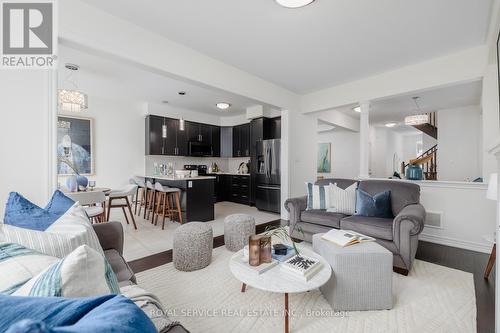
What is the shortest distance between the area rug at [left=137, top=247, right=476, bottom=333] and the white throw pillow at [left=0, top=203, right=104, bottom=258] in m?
0.97

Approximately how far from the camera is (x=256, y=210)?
562 cm

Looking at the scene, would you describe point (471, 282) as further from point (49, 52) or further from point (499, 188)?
point (49, 52)

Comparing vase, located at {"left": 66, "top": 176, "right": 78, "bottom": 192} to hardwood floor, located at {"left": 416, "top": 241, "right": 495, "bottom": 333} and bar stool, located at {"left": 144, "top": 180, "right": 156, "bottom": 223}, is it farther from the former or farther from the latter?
hardwood floor, located at {"left": 416, "top": 241, "right": 495, "bottom": 333}

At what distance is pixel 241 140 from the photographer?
675 cm

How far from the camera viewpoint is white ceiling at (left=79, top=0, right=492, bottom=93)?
7.30 feet

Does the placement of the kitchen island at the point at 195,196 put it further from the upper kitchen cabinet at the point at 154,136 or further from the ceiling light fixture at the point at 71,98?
the ceiling light fixture at the point at 71,98

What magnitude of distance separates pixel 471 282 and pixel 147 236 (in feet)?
13.1

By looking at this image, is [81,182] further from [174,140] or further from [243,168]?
[243,168]

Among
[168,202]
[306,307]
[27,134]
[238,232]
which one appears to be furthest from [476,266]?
[27,134]

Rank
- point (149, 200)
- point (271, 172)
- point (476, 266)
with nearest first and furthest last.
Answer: point (476, 266) → point (149, 200) → point (271, 172)

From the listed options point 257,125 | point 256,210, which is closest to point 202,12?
point 257,125

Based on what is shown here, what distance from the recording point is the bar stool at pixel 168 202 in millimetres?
4078

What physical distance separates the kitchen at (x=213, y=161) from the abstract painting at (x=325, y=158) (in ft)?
11.2

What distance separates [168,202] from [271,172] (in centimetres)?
232
